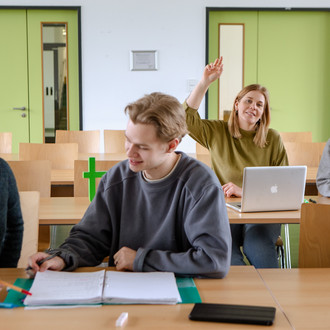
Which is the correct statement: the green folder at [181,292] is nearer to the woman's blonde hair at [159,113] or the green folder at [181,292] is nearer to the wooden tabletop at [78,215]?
the woman's blonde hair at [159,113]

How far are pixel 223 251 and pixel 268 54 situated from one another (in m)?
5.50

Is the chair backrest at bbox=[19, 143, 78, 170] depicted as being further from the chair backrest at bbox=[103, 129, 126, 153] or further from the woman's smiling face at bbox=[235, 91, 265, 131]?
the woman's smiling face at bbox=[235, 91, 265, 131]

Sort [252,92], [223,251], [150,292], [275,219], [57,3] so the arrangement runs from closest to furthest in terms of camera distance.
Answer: [150,292] → [223,251] → [275,219] → [252,92] → [57,3]

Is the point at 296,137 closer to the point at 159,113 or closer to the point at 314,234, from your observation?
the point at 314,234

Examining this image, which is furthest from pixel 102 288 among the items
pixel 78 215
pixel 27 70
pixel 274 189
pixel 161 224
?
pixel 27 70

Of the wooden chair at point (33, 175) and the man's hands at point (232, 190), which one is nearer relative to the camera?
the man's hands at point (232, 190)

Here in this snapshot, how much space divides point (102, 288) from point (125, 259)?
19 centimetres

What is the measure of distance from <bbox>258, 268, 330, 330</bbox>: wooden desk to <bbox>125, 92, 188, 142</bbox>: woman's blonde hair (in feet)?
1.74

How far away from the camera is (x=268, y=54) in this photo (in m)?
6.67

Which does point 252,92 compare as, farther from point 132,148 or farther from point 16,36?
point 16,36

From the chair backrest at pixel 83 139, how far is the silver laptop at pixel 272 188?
279 centimetres

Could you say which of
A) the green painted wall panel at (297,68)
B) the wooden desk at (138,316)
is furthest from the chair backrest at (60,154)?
the green painted wall panel at (297,68)

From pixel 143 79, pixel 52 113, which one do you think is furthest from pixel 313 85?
pixel 52 113

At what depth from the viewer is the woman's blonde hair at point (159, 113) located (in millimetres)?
1569
